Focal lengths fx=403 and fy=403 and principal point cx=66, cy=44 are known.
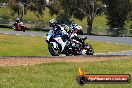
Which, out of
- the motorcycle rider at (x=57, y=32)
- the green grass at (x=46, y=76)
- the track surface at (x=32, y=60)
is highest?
the motorcycle rider at (x=57, y=32)

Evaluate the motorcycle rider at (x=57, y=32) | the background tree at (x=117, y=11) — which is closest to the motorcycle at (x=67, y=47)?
the motorcycle rider at (x=57, y=32)

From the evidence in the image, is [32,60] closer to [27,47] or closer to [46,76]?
[46,76]

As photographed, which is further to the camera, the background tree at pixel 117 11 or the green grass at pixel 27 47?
the background tree at pixel 117 11

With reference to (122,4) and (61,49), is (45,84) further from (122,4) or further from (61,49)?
(122,4)

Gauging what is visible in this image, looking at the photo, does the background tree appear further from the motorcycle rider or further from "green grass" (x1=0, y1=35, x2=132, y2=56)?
the motorcycle rider

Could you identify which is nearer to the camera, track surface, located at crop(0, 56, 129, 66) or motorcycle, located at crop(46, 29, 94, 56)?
track surface, located at crop(0, 56, 129, 66)

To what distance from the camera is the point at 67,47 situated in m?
20.3

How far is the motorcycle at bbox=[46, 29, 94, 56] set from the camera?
1969 centimetres

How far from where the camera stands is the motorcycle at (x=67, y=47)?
64.6 feet

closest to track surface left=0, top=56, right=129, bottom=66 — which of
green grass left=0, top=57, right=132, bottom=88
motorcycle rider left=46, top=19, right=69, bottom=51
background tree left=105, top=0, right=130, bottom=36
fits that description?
green grass left=0, top=57, right=132, bottom=88

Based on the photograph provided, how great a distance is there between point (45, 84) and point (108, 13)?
55261 mm

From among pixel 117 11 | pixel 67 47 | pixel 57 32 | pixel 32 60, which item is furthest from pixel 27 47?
pixel 117 11

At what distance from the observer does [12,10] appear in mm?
79562

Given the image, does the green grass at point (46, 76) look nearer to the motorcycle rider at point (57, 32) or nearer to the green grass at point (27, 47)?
the motorcycle rider at point (57, 32)
